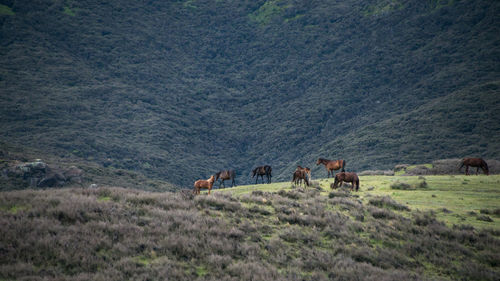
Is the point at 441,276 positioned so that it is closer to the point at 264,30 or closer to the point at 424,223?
the point at 424,223

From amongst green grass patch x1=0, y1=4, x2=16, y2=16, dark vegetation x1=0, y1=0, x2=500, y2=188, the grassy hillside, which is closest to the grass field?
the grassy hillside

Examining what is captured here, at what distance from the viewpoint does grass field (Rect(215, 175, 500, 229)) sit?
50.4 ft

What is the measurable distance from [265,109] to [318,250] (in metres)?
125

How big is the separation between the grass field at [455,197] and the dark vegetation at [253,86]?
48092 mm

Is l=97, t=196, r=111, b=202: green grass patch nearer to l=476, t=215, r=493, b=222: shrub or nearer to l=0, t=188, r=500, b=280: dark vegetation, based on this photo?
l=0, t=188, r=500, b=280: dark vegetation

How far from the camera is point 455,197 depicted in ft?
63.1

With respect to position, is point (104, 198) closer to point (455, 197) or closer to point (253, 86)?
point (455, 197)

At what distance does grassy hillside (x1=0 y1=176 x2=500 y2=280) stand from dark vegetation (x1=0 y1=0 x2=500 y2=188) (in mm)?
61230

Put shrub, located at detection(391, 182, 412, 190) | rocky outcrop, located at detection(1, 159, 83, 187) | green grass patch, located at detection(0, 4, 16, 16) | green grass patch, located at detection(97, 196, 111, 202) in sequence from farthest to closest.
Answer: green grass patch, located at detection(0, 4, 16, 16) → rocky outcrop, located at detection(1, 159, 83, 187) → shrub, located at detection(391, 182, 412, 190) → green grass patch, located at detection(97, 196, 111, 202)

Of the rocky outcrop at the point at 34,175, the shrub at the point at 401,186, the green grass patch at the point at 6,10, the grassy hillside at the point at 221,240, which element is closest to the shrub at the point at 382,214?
the grassy hillside at the point at 221,240

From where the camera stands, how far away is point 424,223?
1382cm

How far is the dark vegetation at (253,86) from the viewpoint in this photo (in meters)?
78.9

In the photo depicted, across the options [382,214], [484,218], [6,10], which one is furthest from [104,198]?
[6,10]

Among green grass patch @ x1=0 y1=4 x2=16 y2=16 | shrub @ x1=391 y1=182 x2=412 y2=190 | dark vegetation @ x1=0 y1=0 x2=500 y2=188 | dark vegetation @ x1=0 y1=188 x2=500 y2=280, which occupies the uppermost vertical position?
green grass patch @ x1=0 y1=4 x2=16 y2=16
